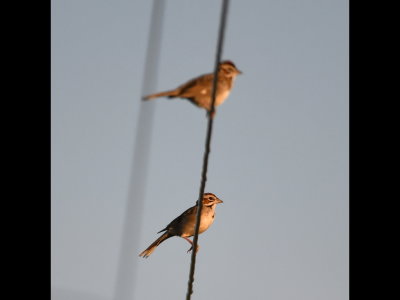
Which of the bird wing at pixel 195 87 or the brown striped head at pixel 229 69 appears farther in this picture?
the brown striped head at pixel 229 69

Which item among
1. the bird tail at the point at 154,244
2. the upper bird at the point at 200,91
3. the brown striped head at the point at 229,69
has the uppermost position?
the brown striped head at the point at 229,69

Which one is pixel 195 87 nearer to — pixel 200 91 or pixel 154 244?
pixel 200 91

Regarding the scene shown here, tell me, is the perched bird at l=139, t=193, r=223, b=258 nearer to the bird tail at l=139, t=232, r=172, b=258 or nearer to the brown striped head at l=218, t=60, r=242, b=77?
the bird tail at l=139, t=232, r=172, b=258

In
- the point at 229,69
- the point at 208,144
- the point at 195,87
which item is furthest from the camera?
the point at 229,69

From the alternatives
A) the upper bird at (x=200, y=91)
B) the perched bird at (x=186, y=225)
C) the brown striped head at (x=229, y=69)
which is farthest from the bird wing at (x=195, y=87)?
the perched bird at (x=186, y=225)

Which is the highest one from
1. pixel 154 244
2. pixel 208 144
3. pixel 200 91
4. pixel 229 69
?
pixel 229 69

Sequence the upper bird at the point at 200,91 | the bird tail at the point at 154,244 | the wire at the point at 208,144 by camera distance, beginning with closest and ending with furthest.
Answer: the wire at the point at 208,144 < the upper bird at the point at 200,91 < the bird tail at the point at 154,244

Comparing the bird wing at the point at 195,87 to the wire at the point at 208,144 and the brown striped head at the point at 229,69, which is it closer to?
the brown striped head at the point at 229,69

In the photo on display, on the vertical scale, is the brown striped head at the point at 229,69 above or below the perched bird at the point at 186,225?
above

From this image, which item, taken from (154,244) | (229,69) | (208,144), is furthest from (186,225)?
(208,144)

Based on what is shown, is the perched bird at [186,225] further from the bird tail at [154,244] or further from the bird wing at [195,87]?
the bird wing at [195,87]

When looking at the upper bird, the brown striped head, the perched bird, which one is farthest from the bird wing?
the perched bird

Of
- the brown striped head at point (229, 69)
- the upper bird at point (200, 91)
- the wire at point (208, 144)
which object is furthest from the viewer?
the brown striped head at point (229, 69)
